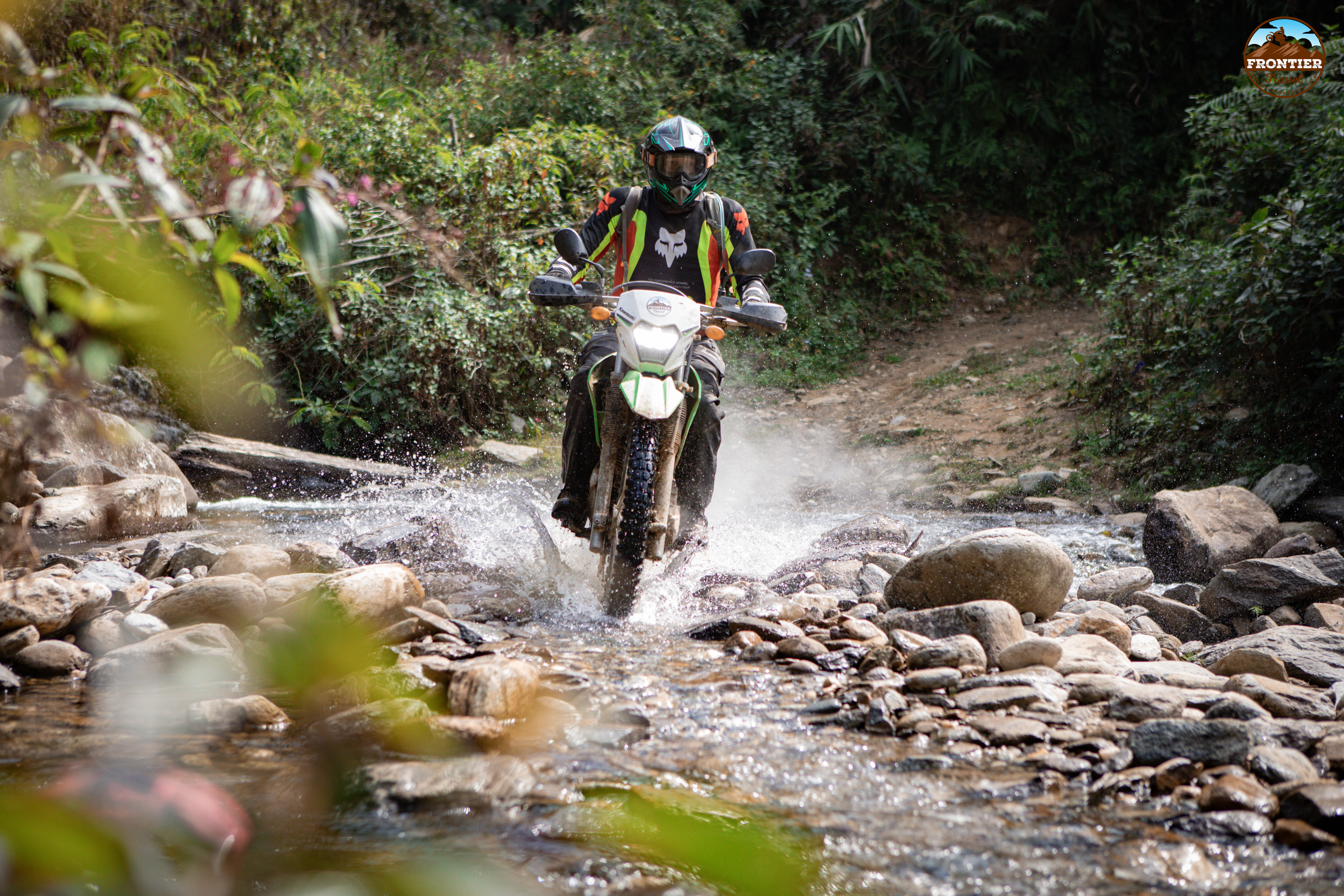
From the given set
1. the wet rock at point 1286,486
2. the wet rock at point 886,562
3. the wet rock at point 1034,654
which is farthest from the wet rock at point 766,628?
the wet rock at point 1286,486

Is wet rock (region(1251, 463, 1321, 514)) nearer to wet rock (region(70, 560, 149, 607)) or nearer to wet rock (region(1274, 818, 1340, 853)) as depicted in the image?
wet rock (region(1274, 818, 1340, 853))

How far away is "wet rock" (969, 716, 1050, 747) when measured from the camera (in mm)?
2662

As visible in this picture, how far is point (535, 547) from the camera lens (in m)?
5.56

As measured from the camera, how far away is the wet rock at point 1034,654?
3.31m

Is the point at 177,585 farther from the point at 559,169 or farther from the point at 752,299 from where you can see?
the point at 559,169

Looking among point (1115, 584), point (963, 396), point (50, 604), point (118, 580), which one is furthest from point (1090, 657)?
point (963, 396)

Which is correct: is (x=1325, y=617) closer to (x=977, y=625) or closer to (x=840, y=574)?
(x=977, y=625)

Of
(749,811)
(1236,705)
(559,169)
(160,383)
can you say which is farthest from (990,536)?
(559,169)

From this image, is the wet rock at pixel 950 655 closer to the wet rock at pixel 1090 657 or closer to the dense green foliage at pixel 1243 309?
the wet rock at pixel 1090 657

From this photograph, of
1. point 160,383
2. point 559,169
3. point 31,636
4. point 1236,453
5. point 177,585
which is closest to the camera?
point 31,636

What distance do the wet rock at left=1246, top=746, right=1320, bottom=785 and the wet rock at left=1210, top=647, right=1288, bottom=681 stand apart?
990 mm

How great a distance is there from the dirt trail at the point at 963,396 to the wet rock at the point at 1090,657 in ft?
18.4

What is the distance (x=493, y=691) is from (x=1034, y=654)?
185 centimetres

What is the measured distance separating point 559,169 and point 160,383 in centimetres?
469
